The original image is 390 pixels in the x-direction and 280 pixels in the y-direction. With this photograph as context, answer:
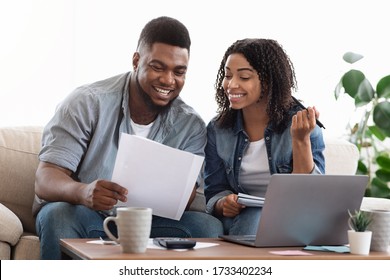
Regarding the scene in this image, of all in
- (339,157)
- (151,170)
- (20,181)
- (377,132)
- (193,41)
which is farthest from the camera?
(193,41)

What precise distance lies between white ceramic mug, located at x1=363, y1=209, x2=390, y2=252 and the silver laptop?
77 millimetres

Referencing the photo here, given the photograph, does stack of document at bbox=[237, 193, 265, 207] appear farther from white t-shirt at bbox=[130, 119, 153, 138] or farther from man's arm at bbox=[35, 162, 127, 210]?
white t-shirt at bbox=[130, 119, 153, 138]

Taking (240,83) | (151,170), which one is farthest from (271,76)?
(151,170)

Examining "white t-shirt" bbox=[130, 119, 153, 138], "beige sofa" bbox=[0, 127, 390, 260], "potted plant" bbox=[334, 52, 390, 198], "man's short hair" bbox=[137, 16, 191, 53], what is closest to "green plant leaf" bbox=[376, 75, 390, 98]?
"potted plant" bbox=[334, 52, 390, 198]

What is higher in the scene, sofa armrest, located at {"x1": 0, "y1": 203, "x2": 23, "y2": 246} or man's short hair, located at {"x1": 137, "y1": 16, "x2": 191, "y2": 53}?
man's short hair, located at {"x1": 137, "y1": 16, "x2": 191, "y2": 53}

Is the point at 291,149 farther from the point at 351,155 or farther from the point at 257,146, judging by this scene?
the point at 351,155

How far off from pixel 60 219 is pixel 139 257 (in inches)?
22.5

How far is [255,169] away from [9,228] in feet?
2.77

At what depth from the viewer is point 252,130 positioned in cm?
245

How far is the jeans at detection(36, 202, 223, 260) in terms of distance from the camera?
202 cm

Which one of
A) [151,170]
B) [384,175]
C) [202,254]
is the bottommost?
[384,175]

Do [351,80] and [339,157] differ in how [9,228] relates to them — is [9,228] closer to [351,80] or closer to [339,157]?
[339,157]
